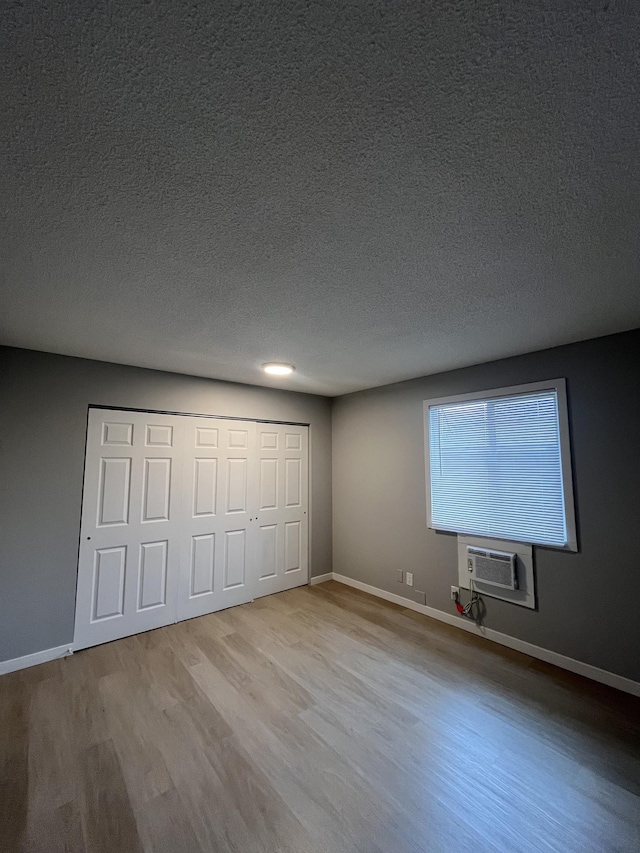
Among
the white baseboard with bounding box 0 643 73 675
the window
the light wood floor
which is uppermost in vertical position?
the window

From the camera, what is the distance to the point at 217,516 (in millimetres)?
3738

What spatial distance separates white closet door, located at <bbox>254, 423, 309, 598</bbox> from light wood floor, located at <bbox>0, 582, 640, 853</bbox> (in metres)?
1.20

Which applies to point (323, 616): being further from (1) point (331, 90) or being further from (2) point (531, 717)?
(1) point (331, 90)

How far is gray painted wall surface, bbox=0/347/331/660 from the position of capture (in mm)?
2646

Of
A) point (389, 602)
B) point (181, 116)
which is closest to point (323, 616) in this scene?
point (389, 602)

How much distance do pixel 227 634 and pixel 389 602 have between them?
177 cm

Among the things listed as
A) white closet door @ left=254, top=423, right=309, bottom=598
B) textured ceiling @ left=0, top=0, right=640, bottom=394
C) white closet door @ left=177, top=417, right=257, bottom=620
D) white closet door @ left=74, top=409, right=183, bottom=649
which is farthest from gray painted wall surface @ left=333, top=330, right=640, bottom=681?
white closet door @ left=74, top=409, right=183, bottom=649

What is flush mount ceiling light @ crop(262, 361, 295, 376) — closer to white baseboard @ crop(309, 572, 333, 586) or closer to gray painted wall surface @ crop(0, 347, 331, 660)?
gray painted wall surface @ crop(0, 347, 331, 660)

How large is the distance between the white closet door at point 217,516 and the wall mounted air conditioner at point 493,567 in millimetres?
2325

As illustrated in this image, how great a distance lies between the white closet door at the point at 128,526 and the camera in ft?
9.80

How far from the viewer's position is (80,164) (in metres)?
1.05

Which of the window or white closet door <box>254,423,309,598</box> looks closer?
the window

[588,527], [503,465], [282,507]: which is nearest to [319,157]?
[503,465]

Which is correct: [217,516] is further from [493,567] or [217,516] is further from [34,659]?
[493,567]
